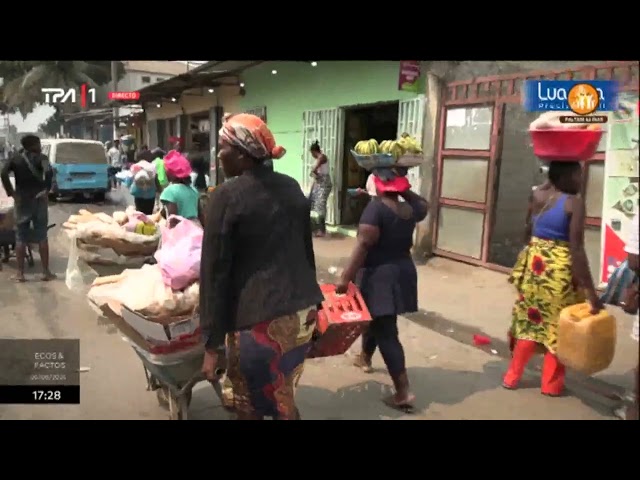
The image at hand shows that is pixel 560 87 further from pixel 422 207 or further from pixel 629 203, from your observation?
pixel 422 207

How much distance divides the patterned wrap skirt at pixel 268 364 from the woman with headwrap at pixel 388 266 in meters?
0.83

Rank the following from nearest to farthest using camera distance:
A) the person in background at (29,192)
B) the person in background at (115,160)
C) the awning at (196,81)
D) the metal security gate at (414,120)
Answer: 1. the person in background at (29,192)
2. the person in background at (115,160)
3. the metal security gate at (414,120)
4. the awning at (196,81)

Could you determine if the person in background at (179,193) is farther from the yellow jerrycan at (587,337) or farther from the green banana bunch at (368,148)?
the yellow jerrycan at (587,337)

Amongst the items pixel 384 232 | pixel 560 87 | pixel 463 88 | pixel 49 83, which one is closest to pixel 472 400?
pixel 384 232

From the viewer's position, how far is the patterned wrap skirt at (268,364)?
2.26m

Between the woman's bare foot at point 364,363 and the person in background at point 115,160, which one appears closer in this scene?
the woman's bare foot at point 364,363

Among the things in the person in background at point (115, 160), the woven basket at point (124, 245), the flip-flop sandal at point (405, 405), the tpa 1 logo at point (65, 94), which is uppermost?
the tpa 1 logo at point (65, 94)

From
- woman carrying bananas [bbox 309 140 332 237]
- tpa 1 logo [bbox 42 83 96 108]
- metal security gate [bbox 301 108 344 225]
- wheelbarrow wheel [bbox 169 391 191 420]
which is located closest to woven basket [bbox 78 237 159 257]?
tpa 1 logo [bbox 42 83 96 108]

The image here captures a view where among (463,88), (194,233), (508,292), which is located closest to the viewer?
(194,233)

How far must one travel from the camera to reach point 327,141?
27.4 ft

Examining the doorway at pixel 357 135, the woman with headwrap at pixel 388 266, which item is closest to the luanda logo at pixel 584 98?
the woman with headwrap at pixel 388 266

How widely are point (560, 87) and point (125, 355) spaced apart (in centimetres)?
309

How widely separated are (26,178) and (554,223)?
4.51 metres

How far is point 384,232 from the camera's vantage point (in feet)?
10.4
